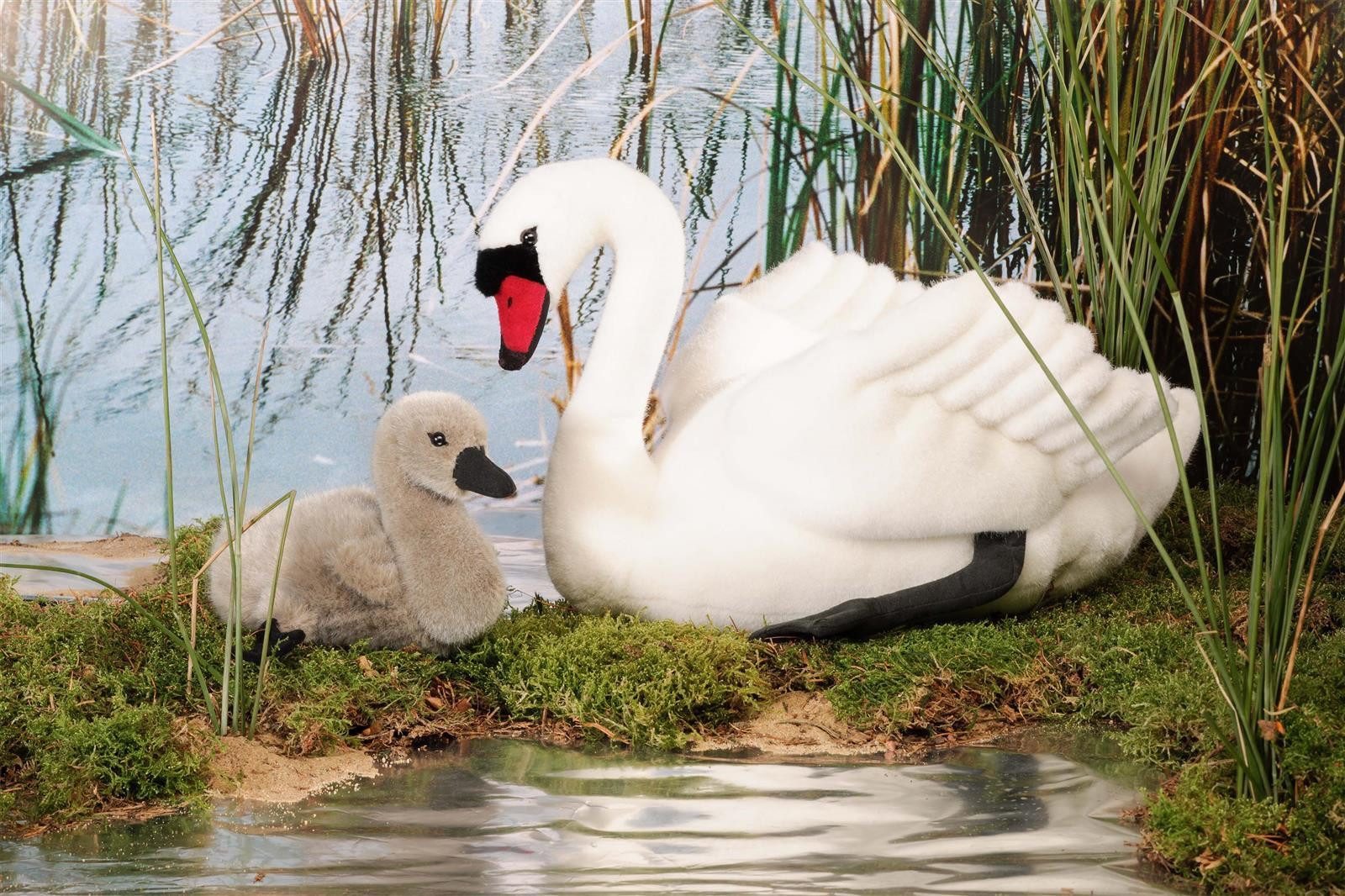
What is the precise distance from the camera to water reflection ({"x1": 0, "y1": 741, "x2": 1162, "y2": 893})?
1.61 metres

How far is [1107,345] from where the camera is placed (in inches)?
120

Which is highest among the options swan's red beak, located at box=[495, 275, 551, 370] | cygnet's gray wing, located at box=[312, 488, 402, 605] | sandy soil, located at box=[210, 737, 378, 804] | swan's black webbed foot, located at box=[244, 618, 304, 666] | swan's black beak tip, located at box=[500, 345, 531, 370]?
swan's red beak, located at box=[495, 275, 551, 370]

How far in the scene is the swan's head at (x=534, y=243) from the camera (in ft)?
8.57

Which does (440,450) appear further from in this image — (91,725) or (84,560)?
(84,560)

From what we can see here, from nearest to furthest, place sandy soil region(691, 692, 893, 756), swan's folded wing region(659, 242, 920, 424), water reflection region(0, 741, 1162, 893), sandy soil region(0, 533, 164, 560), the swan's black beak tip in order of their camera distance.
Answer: water reflection region(0, 741, 1162, 893)
sandy soil region(691, 692, 893, 756)
the swan's black beak tip
swan's folded wing region(659, 242, 920, 424)
sandy soil region(0, 533, 164, 560)

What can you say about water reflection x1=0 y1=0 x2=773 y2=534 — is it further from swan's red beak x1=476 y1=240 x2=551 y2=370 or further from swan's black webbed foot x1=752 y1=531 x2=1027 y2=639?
swan's black webbed foot x1=752 y1=531 x2=1027 y2=639

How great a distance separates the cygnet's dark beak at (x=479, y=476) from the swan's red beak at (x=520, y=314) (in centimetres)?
34

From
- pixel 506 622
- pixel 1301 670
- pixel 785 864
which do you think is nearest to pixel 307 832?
pixel 785 864

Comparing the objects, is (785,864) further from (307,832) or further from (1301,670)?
(1301,670)

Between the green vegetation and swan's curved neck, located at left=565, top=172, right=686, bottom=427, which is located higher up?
swan's curved neck, located at left=565, top=172, right=686, bottom=427

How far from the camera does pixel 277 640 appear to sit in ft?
7.63

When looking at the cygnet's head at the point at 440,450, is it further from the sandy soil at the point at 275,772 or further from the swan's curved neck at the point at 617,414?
the sandy soil at the point at 275,772

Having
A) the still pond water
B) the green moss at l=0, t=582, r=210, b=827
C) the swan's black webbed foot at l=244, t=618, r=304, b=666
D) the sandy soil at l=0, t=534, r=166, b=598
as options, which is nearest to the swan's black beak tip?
the swan's black webbed foot at l=244, t=618, r=304, b=666

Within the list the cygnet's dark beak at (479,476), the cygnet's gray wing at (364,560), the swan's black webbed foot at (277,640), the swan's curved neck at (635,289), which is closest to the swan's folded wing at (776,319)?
the swan's curved neck at (635,289)
